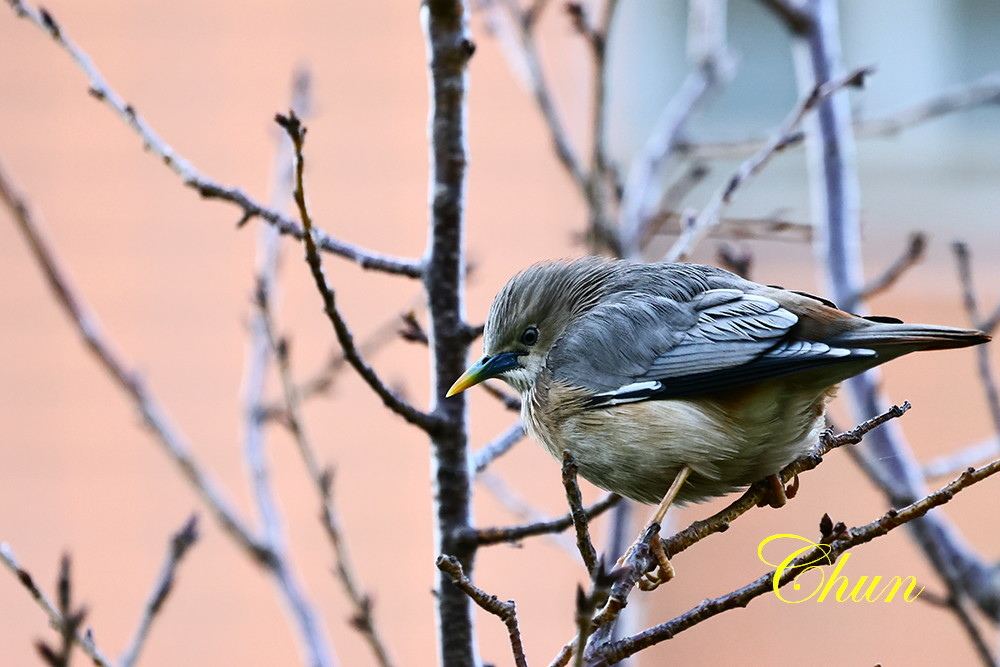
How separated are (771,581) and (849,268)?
6.69 feet

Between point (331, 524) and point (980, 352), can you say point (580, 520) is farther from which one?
point (980, 352)

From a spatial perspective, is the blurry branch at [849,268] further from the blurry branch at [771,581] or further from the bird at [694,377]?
the blurry branch at [771,581]

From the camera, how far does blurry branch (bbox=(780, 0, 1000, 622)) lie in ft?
10.7

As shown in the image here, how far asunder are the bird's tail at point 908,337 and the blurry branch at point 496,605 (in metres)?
1.01

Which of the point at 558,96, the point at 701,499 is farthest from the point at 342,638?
the point at 701,499

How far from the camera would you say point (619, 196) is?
399 centimetres

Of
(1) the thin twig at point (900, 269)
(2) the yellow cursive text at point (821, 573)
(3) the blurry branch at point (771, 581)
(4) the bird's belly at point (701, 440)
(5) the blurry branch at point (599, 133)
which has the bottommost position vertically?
(3) the blurry branch at point (771, 581)

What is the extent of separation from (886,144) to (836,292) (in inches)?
188

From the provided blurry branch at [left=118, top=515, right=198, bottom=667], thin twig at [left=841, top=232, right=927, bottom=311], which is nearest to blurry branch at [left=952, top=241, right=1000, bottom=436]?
thin twig at [left=841, top=232, right=927, bottom=311]

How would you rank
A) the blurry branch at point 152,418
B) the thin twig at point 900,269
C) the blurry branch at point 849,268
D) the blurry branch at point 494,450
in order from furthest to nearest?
the thin twig at point 900,269 < the blurry branch at point 849,268 < the blurry branch at point 152,418 < the blurry branch at point 494,450

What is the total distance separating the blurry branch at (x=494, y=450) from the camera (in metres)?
2.76

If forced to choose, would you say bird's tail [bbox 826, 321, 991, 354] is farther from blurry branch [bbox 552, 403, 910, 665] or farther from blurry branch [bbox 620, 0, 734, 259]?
blurry branch [bbox 620, 0, 734, 259]

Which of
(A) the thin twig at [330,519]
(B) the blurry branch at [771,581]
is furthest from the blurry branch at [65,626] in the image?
(B) the blurry branch at [771,581]

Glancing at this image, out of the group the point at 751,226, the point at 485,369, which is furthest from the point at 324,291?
the point at 751,226
